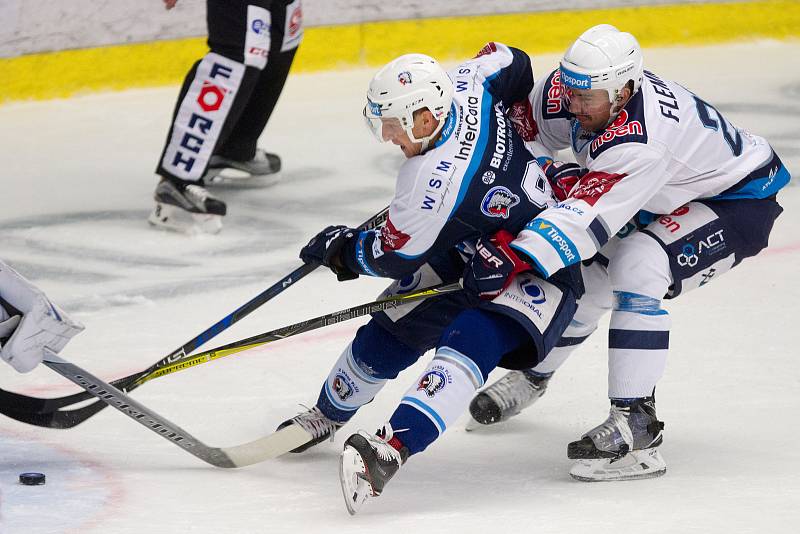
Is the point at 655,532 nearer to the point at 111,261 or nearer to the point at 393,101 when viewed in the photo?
the point at 393,101

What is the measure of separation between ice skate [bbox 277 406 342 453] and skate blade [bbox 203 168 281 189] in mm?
2349

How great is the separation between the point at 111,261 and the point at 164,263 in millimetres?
183

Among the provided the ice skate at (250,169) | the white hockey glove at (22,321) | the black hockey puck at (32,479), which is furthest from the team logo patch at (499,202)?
the ice skate at (250,169)

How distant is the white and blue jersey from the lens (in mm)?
2801

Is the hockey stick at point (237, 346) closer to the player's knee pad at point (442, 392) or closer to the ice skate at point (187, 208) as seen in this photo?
the player's knee pad at point (442, 392)

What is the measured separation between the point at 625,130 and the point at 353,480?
938 millimetres

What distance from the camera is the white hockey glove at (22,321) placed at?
276 cm

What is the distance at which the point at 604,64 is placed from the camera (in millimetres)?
2922

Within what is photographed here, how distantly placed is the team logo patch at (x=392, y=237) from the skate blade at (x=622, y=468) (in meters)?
0.63

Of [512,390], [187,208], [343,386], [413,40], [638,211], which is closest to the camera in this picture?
[638,211]

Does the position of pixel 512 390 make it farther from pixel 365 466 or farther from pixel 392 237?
pixel 365 466

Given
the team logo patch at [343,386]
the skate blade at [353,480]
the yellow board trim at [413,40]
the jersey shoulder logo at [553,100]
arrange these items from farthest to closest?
the yellow board trim at [413,40] → the jersey shoulder logo at [553,100] → the team logo patch at [343,386] → the skate blade at [353,480]

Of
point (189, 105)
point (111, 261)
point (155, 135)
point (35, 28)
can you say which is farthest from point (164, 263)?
point (35, 28)

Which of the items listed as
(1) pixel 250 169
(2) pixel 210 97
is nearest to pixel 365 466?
(2) pixel 210 97
